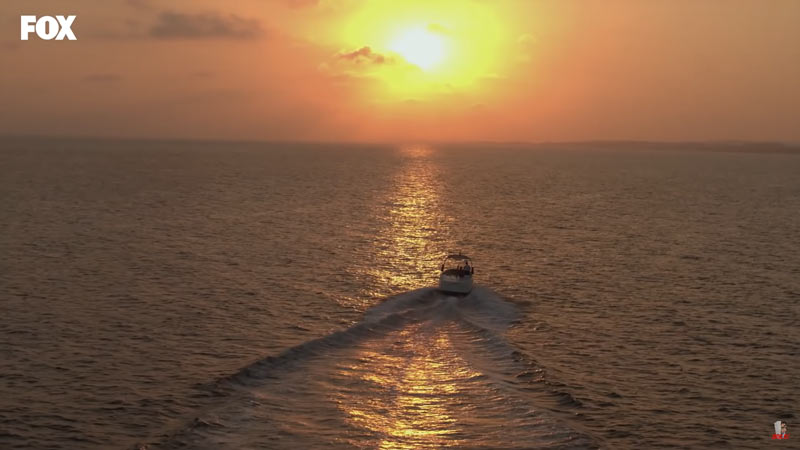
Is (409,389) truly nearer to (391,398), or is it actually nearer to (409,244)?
(391,398)

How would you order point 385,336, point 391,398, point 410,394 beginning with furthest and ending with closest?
point 385,336, point 410,394, point 391,398

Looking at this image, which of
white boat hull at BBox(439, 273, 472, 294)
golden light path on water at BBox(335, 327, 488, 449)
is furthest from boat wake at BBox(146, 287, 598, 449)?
white boat hull at BBox(439, 273, 472, 294)

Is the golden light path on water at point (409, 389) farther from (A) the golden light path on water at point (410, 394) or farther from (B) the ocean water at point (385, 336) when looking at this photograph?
(B) the ocean water at point (385, 336)

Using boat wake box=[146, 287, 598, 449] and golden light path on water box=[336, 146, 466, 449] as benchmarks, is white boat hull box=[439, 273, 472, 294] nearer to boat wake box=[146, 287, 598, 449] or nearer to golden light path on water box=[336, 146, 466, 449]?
golden light path on water box=[336, 146, 466, 449]

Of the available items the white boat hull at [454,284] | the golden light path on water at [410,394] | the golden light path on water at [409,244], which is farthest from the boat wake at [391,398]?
the golden light path on water at [409,244]

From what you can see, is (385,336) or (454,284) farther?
(454,284)

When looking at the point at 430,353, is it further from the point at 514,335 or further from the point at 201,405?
the point at 201,405

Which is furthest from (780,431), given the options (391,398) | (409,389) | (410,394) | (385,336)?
(385,336)

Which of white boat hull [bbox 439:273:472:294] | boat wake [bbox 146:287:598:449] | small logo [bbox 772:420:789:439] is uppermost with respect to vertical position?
white boat hull [bbox 439:273:472:294]
